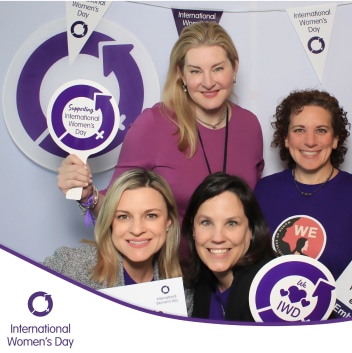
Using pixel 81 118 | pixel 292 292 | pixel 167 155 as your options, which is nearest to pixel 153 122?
pixel 167 155

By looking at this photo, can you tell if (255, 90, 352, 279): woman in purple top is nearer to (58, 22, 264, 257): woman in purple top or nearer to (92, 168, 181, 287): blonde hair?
(58, 22, 264, 257): woman in purple top

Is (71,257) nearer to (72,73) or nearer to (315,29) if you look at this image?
(72,73)

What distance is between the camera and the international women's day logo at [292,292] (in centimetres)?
102

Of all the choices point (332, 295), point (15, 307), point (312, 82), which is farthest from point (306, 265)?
point (312, 82)

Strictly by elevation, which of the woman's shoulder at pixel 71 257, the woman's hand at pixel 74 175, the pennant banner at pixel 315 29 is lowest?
the woman's shoulder at pixel 71 257

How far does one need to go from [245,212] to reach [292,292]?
20 cm

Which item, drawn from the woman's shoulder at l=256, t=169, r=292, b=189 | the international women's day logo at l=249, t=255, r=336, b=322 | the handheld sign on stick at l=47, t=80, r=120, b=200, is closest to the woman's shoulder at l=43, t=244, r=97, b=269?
the handheld sign on stick at l=47, t=80, r=120, b=200

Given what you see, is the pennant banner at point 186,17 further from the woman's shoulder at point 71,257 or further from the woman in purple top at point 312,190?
the woman's shoulder at point 71,257

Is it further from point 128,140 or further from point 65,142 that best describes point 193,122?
point 65,142

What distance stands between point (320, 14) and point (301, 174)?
1.41ft

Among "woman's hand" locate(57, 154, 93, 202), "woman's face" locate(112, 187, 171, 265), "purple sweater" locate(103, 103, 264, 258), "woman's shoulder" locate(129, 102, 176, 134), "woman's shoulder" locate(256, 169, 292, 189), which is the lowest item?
"woman's face" locate(112, 187, 171, 265)

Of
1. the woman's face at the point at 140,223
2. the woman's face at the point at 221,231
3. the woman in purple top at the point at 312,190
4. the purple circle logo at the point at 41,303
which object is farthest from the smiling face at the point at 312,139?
the purple circle logo at the point at 41,303

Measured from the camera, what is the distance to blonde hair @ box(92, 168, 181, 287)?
1.14 meters

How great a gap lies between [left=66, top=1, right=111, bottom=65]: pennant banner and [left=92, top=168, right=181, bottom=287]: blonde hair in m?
0.43
